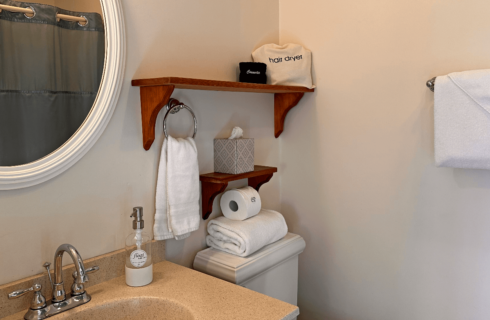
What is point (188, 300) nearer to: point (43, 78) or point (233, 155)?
point (233, 155)

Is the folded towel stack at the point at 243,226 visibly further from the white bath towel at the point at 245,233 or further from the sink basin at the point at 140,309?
the sink basin at the point at 140,309

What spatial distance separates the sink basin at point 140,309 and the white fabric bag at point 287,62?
98cm

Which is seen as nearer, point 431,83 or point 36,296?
point 36,296

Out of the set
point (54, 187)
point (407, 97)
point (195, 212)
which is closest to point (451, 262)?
point (407, 97)

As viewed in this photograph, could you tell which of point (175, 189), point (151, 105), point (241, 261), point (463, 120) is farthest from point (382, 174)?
point (151, 105)

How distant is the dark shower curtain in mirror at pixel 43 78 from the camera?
3.18ft

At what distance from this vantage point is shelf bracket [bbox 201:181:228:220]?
4.65 ft

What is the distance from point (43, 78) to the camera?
1029 millimetres

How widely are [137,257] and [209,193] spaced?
0.38 m

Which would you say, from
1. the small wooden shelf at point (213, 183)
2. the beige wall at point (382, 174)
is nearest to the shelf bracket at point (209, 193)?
the small wooden shelf at point (213, 183)

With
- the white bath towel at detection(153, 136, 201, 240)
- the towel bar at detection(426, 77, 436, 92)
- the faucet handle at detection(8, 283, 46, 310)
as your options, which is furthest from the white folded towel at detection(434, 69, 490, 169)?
the faucet handle at detection(8, 283, 46, 310)

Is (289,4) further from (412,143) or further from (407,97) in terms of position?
(412,143)

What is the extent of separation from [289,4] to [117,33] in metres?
0.87

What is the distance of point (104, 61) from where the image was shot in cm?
114
